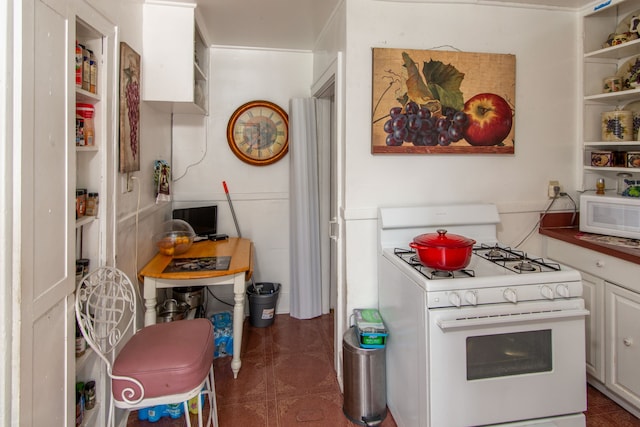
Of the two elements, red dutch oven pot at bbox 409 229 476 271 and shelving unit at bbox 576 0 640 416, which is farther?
shelving unit at bbox 576 0 640 416

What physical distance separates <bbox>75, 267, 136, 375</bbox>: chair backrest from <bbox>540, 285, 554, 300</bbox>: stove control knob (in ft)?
5.84

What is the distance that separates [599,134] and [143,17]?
3.02m

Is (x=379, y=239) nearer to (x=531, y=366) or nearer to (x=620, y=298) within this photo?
(x=531, y=366)

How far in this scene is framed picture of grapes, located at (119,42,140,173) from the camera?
6.52 ft

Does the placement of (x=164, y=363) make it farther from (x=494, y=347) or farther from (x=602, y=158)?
(x=602, y=158)

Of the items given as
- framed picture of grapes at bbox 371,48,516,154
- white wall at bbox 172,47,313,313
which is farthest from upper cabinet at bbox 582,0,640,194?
white wall at bbox 172,47,313,313

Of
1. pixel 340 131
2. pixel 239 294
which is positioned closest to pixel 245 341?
pixel 239 294

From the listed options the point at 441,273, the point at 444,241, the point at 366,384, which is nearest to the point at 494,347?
the point at 441,273

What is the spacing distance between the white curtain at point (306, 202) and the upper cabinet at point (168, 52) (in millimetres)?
1061

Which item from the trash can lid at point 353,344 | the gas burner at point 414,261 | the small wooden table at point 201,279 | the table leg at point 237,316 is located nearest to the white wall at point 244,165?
the small wooden table at point 201,279

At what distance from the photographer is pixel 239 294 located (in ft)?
7.88

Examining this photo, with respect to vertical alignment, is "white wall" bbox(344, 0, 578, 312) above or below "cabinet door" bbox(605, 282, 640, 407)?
above

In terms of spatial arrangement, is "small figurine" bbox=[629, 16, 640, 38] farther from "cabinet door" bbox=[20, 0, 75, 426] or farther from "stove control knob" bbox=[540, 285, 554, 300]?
"cabinet door" bbox=[20, 0, 75, 426]

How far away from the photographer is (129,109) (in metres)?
2.09
